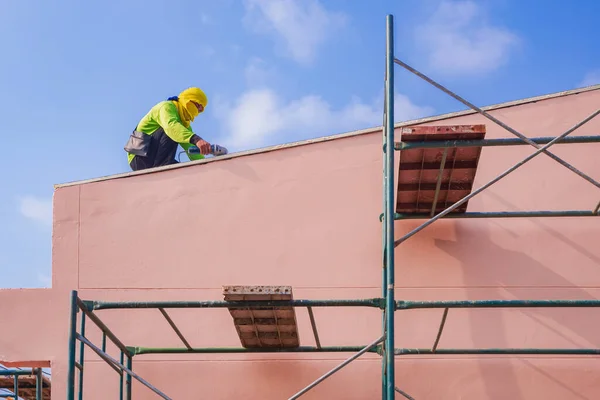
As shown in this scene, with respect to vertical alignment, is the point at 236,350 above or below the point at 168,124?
below

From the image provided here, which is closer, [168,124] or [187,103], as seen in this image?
[168,124]

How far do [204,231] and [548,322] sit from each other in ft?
12.1

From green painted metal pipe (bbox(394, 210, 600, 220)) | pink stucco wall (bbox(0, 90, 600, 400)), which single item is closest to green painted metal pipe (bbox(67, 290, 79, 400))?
pink stucco wall (bbox(0, 90, 600, 400))

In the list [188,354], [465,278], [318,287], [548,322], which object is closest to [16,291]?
[188,354]

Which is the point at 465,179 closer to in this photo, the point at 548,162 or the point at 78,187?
the point at 548,162

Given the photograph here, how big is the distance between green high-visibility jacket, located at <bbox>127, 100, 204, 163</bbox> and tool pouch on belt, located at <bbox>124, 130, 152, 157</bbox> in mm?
77

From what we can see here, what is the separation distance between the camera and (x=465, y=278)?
1008 cm

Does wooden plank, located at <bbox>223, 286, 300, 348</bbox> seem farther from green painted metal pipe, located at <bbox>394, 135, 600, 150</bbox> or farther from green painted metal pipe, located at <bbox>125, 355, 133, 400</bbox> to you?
green painted metal pipe, located at <bbox>394, 135, 600, 150</bbox>

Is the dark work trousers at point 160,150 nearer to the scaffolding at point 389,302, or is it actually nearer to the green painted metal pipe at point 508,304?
the scaffolding at point 389,302

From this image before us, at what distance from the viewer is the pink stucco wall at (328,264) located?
9.78 meters

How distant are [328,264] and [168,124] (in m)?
2.84

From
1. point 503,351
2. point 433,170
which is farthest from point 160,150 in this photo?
point 503,351

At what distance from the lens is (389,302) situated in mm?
7957

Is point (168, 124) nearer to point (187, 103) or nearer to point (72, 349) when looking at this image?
point (187, 103)
